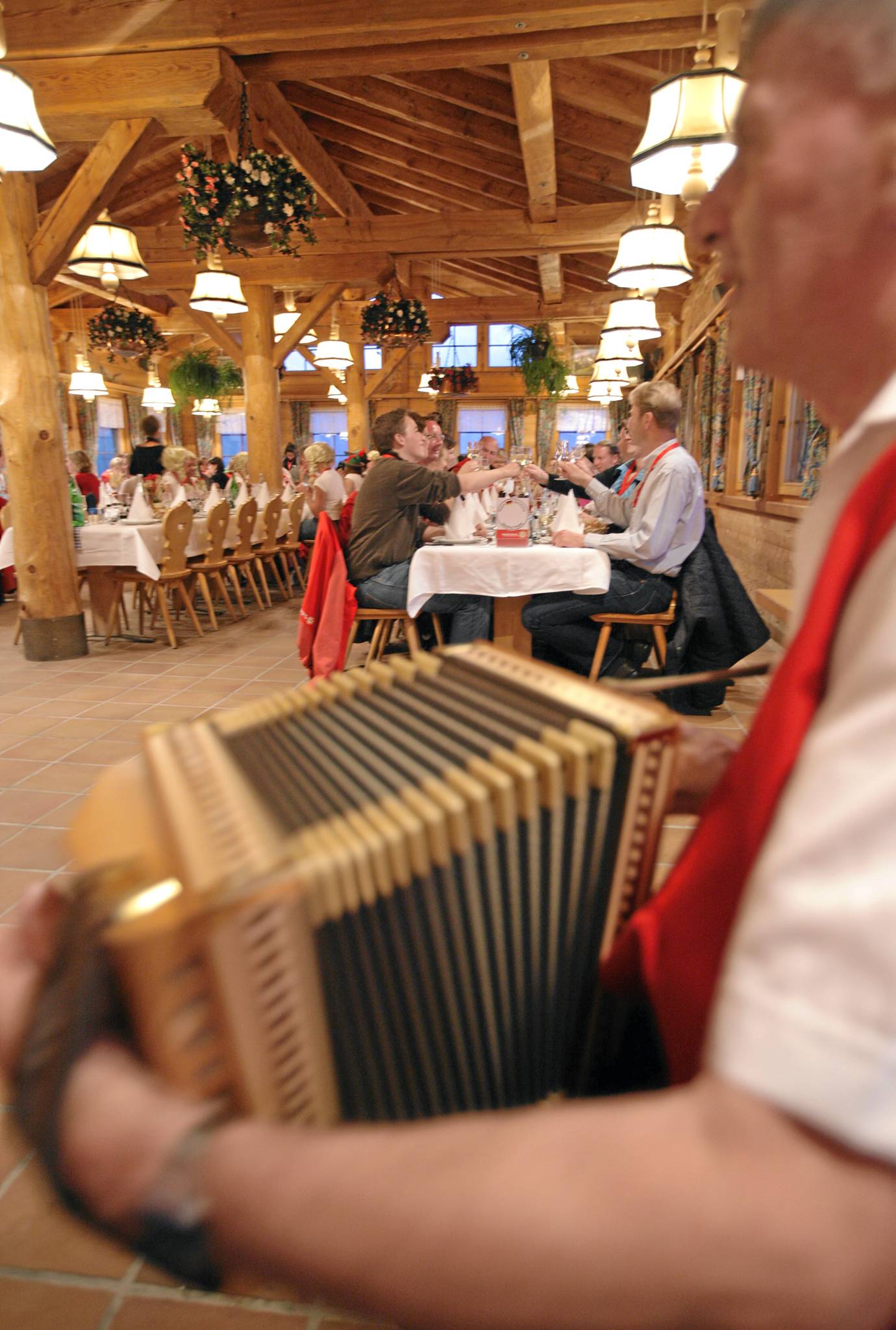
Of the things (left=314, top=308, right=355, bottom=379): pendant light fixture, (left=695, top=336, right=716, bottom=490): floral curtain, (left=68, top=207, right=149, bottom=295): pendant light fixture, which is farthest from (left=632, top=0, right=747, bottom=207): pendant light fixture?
(left=314, top=308, right=355, bottom=379): pendant light fixture

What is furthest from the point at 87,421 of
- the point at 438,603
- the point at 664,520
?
the point at 664,520

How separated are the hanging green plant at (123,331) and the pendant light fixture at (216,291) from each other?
9.61 ft

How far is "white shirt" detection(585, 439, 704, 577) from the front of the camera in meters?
3.52

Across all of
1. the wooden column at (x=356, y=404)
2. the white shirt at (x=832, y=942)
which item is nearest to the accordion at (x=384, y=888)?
the white shirt at (x=832, y=942)

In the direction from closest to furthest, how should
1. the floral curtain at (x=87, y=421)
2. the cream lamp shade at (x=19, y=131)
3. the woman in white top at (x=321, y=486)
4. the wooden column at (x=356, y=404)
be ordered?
the cream lamp shade at (x=19, y=131) → the woman in white top at (x=321, y=486) → the wooden column at (x=356, y=404) → the floral curtain at (x=87, y=421)

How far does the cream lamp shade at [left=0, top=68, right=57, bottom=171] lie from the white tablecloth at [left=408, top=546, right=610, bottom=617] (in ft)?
7.14

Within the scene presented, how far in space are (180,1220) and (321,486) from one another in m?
5.44

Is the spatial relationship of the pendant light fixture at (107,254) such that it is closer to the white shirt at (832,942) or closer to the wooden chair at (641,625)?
the wooden chair at (641,625)

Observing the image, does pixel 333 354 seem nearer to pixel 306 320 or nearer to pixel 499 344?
pixel 306 320

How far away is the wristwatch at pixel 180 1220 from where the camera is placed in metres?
0.45

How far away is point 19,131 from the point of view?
10.1 feet

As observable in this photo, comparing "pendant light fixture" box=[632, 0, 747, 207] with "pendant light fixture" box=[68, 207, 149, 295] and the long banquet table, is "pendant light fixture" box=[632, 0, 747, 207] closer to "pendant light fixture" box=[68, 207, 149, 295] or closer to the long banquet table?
the long banquet table

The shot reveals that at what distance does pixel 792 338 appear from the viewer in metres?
0.65

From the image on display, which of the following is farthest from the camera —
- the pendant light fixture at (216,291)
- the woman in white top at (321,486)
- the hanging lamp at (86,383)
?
the hanging lamp at (86,383)
